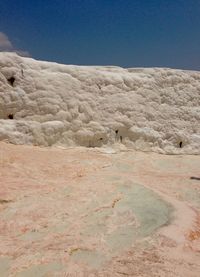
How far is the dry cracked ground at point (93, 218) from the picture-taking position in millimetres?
3486

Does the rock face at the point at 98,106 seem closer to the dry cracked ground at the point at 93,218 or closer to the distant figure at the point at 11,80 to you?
the distant figure at the point at 11,80

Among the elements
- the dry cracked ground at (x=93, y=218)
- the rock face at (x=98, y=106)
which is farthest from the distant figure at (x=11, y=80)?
the dry cracked ground at (x=93, y=218)

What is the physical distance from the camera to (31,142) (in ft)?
28.7

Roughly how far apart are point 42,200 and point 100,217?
109 cm

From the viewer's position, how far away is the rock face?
8984 millimetres

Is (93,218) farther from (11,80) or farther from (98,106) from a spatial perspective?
(98,106)

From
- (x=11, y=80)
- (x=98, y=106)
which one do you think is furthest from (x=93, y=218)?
(x=98, y=106)

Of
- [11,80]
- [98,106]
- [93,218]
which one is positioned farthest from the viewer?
[98,106]

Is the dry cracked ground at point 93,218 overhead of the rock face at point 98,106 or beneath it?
beneath

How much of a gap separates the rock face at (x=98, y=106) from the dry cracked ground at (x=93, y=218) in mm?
1155

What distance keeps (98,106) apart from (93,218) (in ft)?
17.9

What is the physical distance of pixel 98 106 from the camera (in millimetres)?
9828

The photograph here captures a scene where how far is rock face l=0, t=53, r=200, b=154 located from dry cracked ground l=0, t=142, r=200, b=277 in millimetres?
1155

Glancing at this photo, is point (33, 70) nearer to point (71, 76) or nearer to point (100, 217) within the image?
point (71, 76)
